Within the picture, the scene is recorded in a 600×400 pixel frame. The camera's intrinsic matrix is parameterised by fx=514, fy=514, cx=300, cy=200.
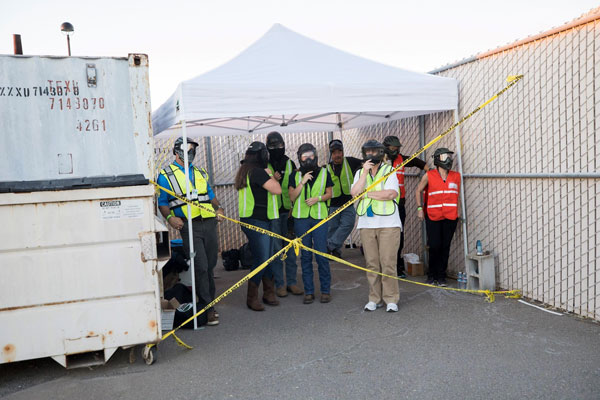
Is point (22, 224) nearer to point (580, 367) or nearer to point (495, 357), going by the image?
point (495, 357)

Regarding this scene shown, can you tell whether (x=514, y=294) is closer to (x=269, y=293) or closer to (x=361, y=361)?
(x=361, y=361)

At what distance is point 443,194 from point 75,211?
4252mm

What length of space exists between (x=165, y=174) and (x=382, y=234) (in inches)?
96.4

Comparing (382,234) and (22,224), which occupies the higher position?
(22,224)

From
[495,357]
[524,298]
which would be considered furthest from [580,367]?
[524,298]

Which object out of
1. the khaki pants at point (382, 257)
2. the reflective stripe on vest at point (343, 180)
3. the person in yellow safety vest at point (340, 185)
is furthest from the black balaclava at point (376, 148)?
the reflective stripe on vest at point (343, 180)

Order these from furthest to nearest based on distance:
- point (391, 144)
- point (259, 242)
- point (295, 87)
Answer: point (391, 144) < point (259, 242) < point (295, 87)

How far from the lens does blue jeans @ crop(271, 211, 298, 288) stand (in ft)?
20.3

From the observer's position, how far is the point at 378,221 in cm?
567

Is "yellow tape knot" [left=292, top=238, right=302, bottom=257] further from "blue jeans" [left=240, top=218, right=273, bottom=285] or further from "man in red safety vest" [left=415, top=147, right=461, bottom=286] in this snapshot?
"man in red safety vest" [left=415, top=147, right=461, bottom=286]

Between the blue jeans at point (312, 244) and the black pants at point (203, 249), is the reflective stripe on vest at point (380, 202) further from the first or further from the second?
the black pants at point (203, 249)

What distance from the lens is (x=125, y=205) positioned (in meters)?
4.30

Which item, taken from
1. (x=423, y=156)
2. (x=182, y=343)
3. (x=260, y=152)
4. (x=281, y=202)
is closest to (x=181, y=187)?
(x=260, y=152)

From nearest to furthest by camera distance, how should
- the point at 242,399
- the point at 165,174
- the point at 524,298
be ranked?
the point at 242,399 < the point at 165,174 < the point at 524,298
